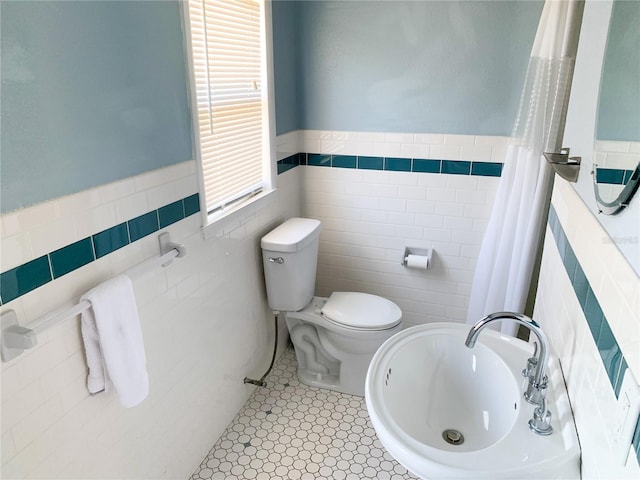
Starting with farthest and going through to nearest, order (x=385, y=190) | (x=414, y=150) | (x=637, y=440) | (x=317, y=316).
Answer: (x=385, y=190)
(x=414, y=150)
(x=317, y=316)
(x=637, y=440)

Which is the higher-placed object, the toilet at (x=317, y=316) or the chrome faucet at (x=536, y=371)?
the chrome faucet at (x=536, y=371)

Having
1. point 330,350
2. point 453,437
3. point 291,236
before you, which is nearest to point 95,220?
point 291,236

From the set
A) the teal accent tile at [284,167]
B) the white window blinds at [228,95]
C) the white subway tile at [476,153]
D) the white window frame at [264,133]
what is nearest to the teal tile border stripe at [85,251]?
the white window frame at [264,133]

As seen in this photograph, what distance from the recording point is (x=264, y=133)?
7.92 ft

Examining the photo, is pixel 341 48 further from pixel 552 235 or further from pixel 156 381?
pixel 156 381

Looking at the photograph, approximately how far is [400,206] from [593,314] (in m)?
1.70

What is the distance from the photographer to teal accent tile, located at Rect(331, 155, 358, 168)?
2725mm

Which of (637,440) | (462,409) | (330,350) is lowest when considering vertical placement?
(330,350)

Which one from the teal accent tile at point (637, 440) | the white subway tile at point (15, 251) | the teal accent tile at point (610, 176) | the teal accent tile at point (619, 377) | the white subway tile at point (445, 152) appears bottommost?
the teal accent tile at point (637, 440)

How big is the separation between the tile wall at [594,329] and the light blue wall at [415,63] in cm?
100

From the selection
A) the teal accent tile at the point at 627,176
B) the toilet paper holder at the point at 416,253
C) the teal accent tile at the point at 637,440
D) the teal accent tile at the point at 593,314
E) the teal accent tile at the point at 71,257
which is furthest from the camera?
the toilet paper holder at the point at 416,253

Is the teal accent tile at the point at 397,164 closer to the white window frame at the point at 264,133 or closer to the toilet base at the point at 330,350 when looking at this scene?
the white window frame at the point at 264,133

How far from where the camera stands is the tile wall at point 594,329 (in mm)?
843

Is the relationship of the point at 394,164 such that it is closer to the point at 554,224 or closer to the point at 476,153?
the point at 476,153
